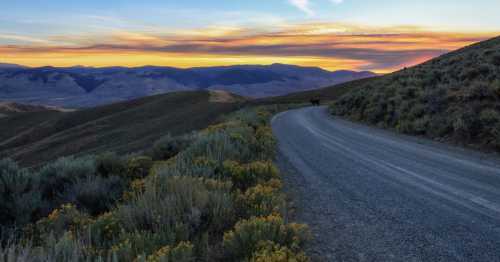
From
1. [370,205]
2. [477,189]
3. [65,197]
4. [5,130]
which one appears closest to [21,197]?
[65,197]

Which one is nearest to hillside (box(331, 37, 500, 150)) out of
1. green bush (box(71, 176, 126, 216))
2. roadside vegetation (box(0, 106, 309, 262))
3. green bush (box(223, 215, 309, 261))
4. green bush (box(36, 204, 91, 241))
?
roadside vegetation (box(0, 106, 309, 262))

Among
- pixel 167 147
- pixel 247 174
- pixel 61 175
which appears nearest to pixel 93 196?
pixel 61 175

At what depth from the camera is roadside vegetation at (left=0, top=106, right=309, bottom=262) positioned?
12.3ft

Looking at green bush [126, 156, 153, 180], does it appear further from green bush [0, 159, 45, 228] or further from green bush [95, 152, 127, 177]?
green bush [0, 159, 45, 228]

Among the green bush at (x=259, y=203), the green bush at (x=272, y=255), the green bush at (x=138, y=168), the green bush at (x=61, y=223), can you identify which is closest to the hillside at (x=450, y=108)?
the green bush at (x=259, y=203)

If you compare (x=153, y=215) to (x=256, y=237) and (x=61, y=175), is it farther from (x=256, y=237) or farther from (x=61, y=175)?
(x=61, y=175)

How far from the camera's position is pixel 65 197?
768 cm

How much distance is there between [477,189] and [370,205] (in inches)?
102

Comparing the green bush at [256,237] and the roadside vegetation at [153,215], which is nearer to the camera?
the roadside vegetation at [153,215]

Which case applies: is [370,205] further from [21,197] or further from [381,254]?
[21,197]

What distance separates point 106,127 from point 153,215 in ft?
192

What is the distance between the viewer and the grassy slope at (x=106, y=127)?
4197cm

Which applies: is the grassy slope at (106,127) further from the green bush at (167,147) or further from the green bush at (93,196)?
the green bush at (93,196)

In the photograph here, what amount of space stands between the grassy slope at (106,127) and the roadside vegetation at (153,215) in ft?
70.6
